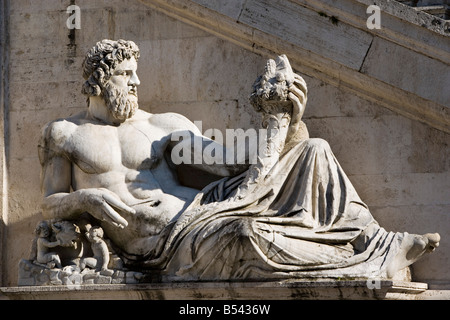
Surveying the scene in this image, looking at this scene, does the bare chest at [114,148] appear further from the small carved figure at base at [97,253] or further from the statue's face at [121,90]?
the small carved figure at base at [97,253]

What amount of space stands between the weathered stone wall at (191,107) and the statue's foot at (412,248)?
0.42 metres

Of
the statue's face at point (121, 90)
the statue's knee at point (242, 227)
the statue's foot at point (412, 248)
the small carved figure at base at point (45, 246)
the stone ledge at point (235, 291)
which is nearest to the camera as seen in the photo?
the stone ledge at point (235, 291)

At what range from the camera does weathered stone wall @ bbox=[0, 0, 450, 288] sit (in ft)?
39.9

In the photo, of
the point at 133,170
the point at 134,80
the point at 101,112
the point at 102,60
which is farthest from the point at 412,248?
the point at 102,60

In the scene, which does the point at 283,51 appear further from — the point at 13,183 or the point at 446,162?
the point at 13,183

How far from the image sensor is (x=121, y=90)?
1213 centimetres

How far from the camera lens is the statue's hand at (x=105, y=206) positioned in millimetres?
11711

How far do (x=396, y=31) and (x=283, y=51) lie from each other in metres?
0.99

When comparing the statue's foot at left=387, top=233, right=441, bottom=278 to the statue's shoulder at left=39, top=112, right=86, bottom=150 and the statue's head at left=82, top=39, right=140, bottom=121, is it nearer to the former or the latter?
the statue's head at left=82, top=39, right=140, bottom=121

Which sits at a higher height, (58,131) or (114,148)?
(58,131)

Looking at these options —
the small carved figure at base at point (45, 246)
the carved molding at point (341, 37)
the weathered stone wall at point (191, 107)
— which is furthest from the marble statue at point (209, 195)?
the carved molding at point (341, 37)

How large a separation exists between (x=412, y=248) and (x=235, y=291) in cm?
142

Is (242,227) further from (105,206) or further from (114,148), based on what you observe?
(114,148)

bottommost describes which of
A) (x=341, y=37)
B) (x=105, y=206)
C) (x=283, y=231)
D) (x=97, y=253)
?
(x=97, y=253)
